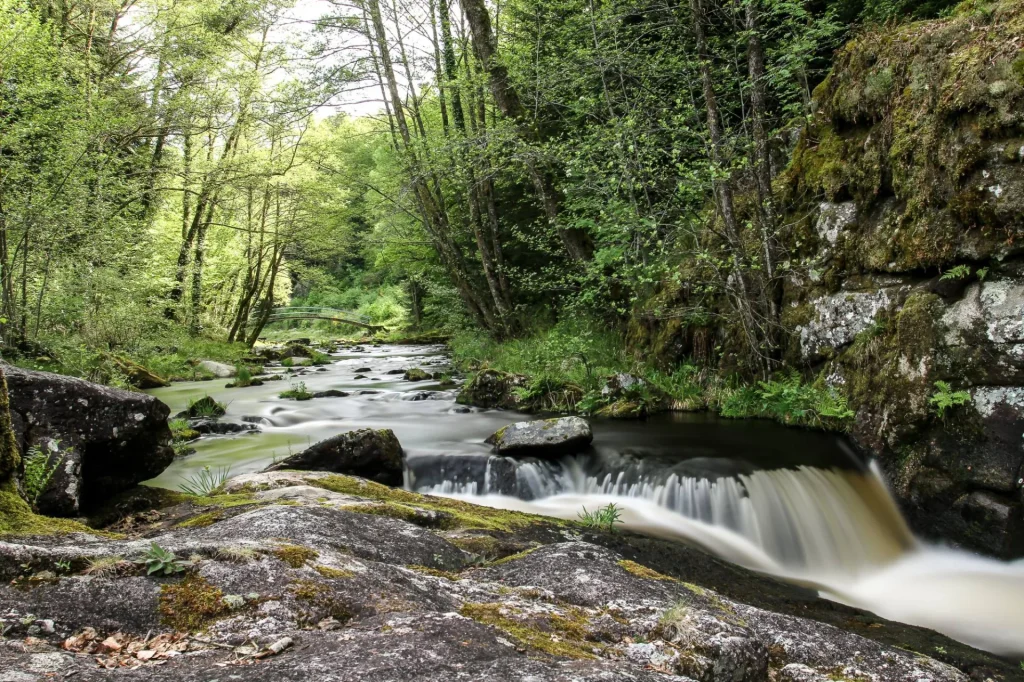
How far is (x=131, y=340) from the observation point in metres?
14.3

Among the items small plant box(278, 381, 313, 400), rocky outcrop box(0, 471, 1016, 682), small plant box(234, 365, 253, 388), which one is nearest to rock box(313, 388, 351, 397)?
small plant box(278, 381, 313, 400)

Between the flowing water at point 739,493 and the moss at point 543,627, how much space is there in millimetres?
4042

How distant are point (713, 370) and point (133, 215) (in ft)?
48.2

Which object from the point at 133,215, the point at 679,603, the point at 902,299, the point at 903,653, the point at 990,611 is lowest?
the point at 990,611

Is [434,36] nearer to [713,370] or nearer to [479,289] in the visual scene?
[479,289]

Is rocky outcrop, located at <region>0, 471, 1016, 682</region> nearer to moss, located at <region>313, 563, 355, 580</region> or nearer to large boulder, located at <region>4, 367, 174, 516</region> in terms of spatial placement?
moss, located at <region>313, 563, 355, 580</region>

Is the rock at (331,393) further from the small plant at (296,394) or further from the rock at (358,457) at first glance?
the rock at (358,457)

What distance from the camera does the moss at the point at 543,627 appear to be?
6.83ft

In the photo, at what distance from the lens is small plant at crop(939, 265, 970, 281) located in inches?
266

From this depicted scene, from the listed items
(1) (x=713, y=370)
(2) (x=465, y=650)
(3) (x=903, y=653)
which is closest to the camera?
(2) (x=465, y=650)

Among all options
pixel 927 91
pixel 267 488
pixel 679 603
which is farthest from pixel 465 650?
pixel 927 91

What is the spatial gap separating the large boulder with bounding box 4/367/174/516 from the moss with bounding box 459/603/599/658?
12.1ft

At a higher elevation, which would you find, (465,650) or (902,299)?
(902,299)

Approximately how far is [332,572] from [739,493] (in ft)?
18.3
